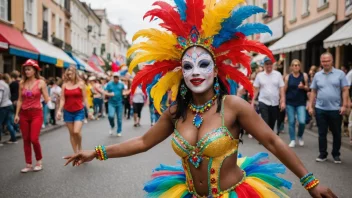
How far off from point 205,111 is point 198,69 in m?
0.30

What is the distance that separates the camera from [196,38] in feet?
9.66

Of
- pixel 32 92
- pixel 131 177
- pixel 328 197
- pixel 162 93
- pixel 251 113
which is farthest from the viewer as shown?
pixel 32 92

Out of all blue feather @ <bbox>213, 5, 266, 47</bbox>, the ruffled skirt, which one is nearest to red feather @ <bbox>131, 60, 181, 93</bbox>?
blue feather @ <bbox>213, 5, 266, 47</bbox>

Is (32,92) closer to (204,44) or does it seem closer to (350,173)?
(204,44)

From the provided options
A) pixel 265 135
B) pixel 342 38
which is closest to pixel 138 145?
pixel 265 135

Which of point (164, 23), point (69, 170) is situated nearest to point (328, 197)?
point (164, 23)

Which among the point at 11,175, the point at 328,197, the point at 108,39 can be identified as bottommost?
the point at 11,175

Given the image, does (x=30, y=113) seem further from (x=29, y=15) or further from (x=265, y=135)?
(x=29, y=15)

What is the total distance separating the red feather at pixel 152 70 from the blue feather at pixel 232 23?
0.37 meters

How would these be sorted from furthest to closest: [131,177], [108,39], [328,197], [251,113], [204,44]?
[108,39] → [131,177] → [204,44] → [251,113] → [328,197]

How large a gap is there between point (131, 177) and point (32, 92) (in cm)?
226

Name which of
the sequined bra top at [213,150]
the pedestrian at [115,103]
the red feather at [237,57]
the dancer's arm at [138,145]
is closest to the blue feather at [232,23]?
the red feather at [237,57]

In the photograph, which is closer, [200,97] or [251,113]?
[251,113]

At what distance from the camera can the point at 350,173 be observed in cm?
662
